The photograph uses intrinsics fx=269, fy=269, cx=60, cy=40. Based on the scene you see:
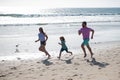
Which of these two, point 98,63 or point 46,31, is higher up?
point 46,31

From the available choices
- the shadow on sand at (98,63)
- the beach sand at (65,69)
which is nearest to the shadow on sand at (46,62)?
the beach sand at (65,69)

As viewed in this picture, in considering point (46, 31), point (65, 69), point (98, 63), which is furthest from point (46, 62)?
point (46, 31)

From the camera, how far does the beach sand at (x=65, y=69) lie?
795 cm

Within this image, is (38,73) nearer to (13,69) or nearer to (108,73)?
(13,69)

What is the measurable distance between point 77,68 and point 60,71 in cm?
68

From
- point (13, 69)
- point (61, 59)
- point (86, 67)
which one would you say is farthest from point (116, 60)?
point (13, 69)

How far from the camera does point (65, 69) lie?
8.92 metres

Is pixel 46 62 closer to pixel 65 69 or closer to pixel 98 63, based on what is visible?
pixel 65 69

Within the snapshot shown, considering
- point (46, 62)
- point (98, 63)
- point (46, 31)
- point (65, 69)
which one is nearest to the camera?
point (65, 69)

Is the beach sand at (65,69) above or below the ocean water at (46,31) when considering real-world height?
below

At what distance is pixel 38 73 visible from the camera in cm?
846

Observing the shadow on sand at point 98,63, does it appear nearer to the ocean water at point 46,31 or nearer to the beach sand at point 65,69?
the beach sand at point 65,69

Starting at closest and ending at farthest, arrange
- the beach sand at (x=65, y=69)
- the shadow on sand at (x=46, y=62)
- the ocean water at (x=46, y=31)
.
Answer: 1. the beach sand at (x=65, y=69)
2. the shadow on sand at (x=46, y=62)
3. the ocean water at (x=46, y=31)

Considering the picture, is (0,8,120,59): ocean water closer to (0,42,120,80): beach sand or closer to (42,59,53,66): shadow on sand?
(42,59,53,66): shadow on sand
